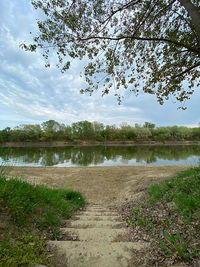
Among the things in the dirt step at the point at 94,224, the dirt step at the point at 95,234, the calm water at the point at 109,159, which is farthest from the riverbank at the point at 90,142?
the dirt step at the point at 95,234

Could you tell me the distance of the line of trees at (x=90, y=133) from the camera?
65.9 m

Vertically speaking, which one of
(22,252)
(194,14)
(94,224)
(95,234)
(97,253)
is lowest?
(94,224)

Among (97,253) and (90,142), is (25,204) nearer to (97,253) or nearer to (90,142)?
(97,253)

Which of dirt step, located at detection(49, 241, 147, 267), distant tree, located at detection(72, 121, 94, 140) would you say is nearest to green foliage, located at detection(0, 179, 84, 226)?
dirt step, located at detection(49, 241, 147, 267)

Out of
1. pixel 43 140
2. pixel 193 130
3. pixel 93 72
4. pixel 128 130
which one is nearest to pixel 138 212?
pixel 93 72

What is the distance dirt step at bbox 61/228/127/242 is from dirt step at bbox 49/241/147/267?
322 millimetres

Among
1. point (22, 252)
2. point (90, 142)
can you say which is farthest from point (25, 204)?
point (90, 142)

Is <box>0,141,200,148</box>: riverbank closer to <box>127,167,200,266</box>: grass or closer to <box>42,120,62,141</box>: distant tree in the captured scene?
<box>42,120,62,141</box>: distant tree

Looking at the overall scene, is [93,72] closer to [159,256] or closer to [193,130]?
[159,256]

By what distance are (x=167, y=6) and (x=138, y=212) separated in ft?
20.3

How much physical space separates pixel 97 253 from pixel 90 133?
7590 centimetres

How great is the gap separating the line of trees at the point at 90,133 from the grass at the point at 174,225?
69981mm

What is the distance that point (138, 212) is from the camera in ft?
10.3

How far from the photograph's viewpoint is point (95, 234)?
221 cm
